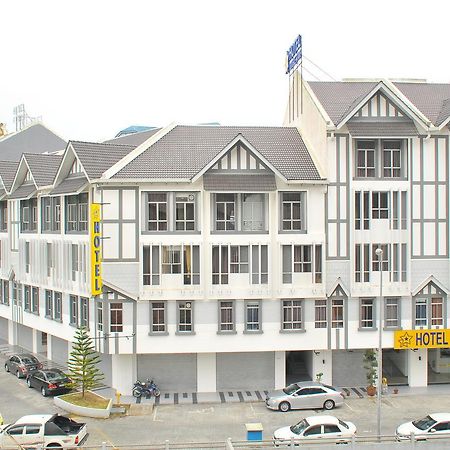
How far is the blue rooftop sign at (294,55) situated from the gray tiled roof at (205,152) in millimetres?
4384

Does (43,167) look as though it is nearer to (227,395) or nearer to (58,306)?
(58,306)

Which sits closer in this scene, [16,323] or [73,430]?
[73,430]

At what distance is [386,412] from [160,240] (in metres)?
14.6

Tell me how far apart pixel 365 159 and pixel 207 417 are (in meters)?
16.3

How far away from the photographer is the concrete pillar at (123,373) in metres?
34.0

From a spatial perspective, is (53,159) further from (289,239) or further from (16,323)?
(289,239)

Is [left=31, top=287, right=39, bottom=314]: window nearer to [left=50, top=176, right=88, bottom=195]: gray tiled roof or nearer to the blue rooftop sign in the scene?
[left=50, top=176, right=88, bottom=195]: gray tiled roof

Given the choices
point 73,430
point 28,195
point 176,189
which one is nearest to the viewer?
point 73,430

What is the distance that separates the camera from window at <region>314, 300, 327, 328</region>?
3438cm

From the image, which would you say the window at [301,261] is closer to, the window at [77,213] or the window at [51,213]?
the window at [77,213]

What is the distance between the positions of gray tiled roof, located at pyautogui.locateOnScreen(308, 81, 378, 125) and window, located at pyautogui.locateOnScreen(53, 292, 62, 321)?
64.2 ft

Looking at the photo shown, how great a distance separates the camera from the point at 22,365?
38.2 meters

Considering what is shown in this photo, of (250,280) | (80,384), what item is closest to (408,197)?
(250,280)

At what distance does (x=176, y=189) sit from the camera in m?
33.3
